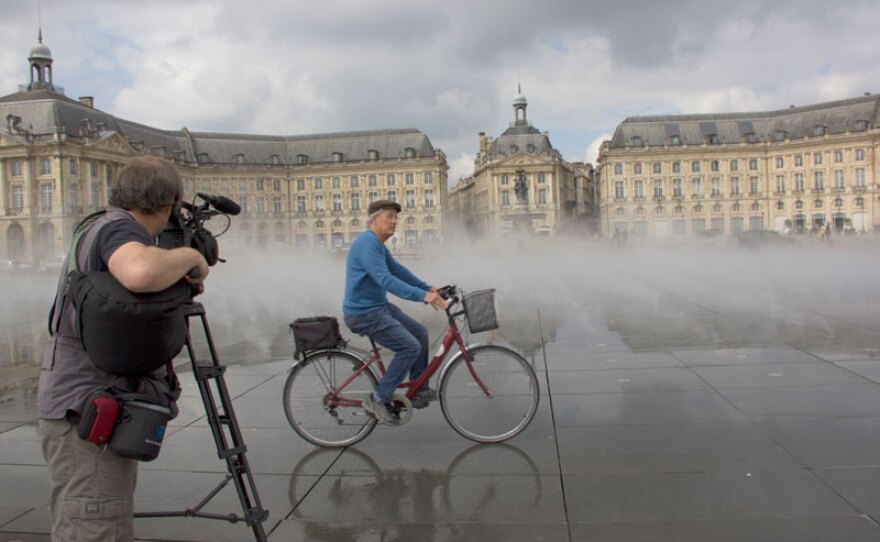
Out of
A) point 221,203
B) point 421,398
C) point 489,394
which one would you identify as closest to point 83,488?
point 221,203

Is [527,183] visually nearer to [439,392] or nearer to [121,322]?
[439,392]

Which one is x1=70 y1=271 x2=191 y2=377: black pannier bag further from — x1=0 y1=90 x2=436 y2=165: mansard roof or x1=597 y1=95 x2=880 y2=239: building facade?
x1=597 y1=95 x2=880 y2=239: building facade

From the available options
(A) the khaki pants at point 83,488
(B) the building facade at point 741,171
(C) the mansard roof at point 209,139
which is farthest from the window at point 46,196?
(A) the khaki pants at point 83,488

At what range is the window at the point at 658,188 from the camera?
351 feet

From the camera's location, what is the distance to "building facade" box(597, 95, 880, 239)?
96.4 metres

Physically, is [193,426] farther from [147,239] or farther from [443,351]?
[147,239]

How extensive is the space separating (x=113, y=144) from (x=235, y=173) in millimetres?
21740

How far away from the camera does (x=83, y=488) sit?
2.62m

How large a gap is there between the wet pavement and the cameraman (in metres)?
1.44

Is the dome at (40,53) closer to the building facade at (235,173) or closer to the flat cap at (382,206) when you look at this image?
the building facade at (235,173)

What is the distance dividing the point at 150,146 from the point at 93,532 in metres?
105

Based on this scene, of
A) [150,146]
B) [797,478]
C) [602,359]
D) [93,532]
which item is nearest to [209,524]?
[93,532]

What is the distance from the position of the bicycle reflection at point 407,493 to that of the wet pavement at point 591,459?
15 mm

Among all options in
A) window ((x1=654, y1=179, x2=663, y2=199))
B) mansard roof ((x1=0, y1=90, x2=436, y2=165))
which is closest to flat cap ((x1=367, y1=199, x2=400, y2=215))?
mansard roof ((x1=0, y1=90, x2=436, y2=165))
